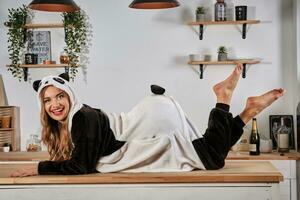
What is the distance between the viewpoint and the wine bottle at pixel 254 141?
187 inches

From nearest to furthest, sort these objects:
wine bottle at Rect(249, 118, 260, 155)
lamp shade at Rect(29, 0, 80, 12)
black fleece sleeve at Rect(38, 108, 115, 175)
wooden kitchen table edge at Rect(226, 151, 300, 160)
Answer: black fleece sleeve at Rect(38, 108, 115, 175)
lamp shade at Rect(29, 0, 80, 12)
wooden kitchen table edge at Rect(226, 151, 300, 160)
wine bottle at Rect(249, 118, 260, 155)

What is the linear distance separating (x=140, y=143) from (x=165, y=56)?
2.69 m

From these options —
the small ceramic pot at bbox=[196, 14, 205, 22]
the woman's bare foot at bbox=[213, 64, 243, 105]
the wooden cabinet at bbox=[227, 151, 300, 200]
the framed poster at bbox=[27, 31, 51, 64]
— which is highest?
the small ceramic pot at bbox=[196, 14, 205, 22]

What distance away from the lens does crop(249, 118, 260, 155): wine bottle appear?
15.6 feet

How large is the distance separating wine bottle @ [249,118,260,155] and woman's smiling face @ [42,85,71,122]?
8.13 feet

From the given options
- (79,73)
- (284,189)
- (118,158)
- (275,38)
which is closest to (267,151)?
(284,189)

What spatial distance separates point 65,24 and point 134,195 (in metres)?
3.09

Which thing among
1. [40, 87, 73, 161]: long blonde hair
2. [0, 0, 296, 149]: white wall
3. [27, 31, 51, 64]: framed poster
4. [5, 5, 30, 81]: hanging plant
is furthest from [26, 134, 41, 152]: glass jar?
[40, 87, 73, 161]: long blonde hair

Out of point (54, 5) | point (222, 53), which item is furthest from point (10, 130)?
point (222, 53)

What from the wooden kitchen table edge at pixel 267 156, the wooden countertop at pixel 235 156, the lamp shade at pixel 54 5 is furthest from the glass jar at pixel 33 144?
the wooden kitchen table edge at pixel 267 156

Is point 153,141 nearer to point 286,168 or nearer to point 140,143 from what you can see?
point 140,143

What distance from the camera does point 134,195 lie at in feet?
7.95

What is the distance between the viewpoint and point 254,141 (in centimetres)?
489

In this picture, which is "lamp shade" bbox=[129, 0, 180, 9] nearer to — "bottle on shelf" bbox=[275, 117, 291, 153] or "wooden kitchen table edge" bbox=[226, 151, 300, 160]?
"wooden kitchen table edge" bbox=[226, 151, 300, 160]
